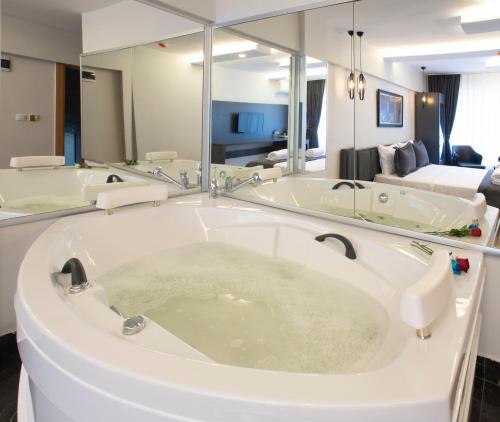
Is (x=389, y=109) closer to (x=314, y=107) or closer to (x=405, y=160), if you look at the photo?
(x=405, y=160)

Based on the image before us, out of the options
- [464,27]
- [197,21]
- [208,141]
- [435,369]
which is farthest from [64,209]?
[464,27]

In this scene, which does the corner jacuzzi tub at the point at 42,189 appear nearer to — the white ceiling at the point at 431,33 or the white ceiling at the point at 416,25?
→ the white ceiling at the point at 416,25

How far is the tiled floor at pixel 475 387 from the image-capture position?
150cm

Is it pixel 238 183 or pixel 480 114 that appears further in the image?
pixel 238 183

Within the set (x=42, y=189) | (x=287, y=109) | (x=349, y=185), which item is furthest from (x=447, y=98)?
(x=42, y=189)

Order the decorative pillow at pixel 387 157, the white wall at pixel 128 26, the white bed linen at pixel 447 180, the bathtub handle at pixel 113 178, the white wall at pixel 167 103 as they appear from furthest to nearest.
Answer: the white wall at pixel 167 103
the bathtub handle at pixel 113 178
the white wall at pixel 128 26
the decorative pillow at pixel 387 157
the white bed linen at pixel 447 180

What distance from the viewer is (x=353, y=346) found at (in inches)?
50.2

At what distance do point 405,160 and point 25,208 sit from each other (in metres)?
1.95

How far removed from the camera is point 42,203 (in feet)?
6.78

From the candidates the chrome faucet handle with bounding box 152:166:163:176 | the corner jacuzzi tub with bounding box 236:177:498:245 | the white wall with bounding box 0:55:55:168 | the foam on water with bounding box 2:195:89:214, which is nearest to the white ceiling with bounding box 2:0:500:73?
the white wall with bounding box 0:55:55:168

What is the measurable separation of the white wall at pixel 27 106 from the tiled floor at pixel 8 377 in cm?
88

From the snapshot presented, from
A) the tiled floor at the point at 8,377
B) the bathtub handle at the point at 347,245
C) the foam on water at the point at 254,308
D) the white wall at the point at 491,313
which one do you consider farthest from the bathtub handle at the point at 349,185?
the tiled floor at the point at 8,377

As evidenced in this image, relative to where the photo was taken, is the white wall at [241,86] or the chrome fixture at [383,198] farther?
the white wall at [241,86]

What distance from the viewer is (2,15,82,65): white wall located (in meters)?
1.80
